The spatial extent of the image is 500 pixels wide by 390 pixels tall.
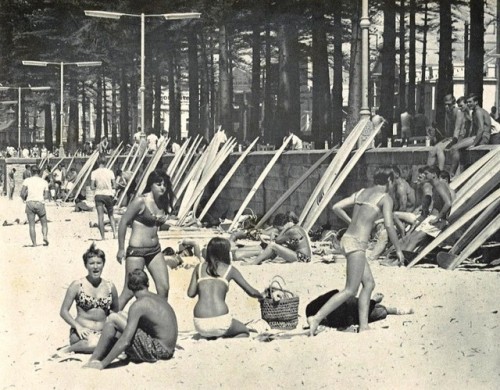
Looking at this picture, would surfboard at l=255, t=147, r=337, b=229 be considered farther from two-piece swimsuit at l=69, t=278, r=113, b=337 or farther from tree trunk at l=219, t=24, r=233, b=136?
tree trunk at l=219, t=24, r=233, b=136

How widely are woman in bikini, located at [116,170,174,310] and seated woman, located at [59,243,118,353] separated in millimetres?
808

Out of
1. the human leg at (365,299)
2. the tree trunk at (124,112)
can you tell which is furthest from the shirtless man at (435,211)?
the tree trunk at (124,112)

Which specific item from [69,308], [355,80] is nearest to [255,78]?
[355,80]

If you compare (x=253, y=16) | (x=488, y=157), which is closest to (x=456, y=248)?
(x=488, y=157)

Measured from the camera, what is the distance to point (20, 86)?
5919 cm

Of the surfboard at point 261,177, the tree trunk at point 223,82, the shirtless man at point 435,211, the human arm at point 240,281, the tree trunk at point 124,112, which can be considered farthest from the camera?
the tree trunk at point 124,112

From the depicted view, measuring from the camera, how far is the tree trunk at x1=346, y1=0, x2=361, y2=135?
25.6 m

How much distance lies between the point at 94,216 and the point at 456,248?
1605 centimetres

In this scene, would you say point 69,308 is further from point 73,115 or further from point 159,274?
point 73,115

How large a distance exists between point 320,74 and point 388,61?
11.3 ft

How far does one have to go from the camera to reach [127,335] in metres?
7.82

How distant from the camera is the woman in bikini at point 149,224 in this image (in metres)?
9.24

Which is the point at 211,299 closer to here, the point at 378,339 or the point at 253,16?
Result: the point at 378,339

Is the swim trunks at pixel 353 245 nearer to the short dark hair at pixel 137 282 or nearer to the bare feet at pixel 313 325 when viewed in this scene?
the bare feet at pixel 313 325
